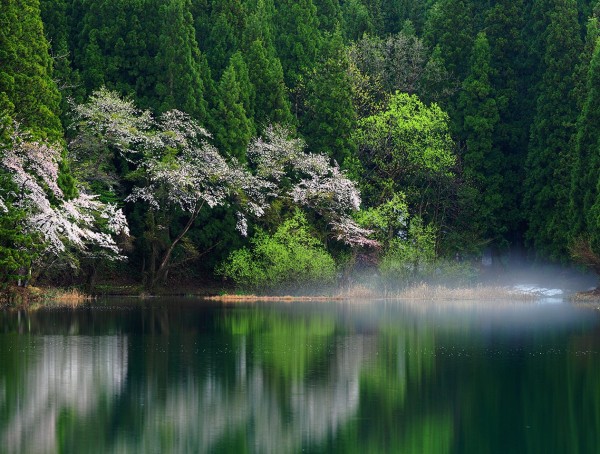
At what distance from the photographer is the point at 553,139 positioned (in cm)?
6644

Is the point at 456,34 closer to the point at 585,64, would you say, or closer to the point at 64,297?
the point at 585,64

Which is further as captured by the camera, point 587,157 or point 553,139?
point 553,139

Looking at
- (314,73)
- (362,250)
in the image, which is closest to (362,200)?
(362,250)

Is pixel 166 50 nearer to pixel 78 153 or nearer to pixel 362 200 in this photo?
pixel 78 153

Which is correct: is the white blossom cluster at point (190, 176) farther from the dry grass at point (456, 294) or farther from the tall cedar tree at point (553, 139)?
the tall cedar tree at point (553, 139)

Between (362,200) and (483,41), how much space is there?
13.4m

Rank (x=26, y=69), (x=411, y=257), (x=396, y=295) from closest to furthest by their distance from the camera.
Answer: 1. (x=26, y=69)
2. (x=396, y=295)
3. (x=411, y=257)

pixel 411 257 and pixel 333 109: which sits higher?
pixel 333 109

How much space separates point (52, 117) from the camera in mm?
50094

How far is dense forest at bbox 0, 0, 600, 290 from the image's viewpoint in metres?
55.9

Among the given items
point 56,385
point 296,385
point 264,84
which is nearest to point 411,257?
point 264,84

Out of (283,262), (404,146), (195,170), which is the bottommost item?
(283,262)

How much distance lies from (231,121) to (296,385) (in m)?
38.9

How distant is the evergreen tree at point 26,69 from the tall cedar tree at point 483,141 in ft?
94.3
